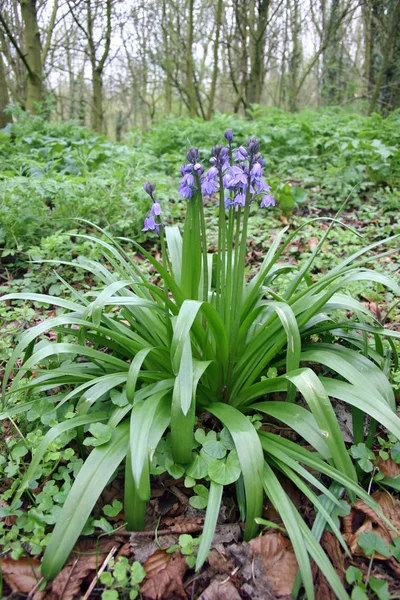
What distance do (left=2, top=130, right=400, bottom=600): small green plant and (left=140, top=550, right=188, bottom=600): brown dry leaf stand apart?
0.12 meters

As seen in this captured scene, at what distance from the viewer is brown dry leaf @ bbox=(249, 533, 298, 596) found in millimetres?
1153

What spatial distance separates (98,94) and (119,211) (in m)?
8.29

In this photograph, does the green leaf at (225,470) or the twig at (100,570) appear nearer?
the twig at (100,570)

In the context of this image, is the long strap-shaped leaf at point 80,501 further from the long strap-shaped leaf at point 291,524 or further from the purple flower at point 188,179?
the purple flower at point 188,179

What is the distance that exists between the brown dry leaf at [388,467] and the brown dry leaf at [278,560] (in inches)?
19.0

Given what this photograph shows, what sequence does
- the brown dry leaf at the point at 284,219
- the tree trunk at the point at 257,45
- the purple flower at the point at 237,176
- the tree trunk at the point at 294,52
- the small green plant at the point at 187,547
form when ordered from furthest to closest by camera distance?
the tree trunk at the point at 294,52 → the tree trunk at the point at 257,45 → the brown dry leaf at the point at 284,219 → the purple flower at the point at 237,176 → the small green plant at the point at 187,547

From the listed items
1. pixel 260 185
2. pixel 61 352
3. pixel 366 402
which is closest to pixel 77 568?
pixel 61 352

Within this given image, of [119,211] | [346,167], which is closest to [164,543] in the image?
[119,211]

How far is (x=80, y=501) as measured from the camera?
1173 mm

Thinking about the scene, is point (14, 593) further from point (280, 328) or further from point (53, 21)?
point (53, 21)

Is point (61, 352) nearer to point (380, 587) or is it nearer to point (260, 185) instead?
point (260, 185)

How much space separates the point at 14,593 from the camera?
113cm

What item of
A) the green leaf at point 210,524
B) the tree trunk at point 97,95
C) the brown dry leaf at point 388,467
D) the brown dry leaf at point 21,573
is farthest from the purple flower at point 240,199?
the tree trunk at point 97,95

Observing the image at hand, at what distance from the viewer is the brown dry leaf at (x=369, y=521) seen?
128cm
